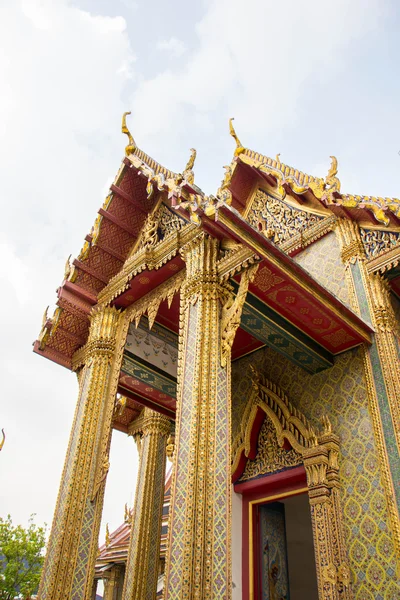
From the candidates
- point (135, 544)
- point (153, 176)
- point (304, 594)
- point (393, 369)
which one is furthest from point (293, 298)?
point (304, 594)

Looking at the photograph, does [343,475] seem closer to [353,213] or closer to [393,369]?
[393,369]

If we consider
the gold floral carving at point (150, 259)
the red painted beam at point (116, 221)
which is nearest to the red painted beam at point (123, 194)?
the red painted beam at point (116, 221)

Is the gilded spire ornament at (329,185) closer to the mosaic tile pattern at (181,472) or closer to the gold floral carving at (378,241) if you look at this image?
the gold floral carving at (378,241)

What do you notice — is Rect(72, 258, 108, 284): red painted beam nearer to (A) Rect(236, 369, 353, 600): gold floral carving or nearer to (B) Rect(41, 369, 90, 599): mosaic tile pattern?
(B) Rect(41, 369, 90, 599): mosaic tile pattern

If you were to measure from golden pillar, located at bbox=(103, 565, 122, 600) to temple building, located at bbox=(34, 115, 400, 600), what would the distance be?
3.81 metres

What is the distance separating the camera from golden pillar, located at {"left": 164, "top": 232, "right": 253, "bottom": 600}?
3.37 meters

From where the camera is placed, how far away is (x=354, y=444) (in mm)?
5453

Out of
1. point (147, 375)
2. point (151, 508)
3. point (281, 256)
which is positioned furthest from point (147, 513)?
point (281, 256)

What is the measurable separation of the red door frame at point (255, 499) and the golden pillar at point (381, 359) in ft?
3.64

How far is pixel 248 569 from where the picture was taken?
5.70m

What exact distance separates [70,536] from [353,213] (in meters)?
5.32

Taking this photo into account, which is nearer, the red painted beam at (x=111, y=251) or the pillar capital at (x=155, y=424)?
the red painted beam at (x=111, y=251)

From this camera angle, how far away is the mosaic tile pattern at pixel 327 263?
6793 millimetres

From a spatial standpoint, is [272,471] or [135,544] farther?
[135,544]
